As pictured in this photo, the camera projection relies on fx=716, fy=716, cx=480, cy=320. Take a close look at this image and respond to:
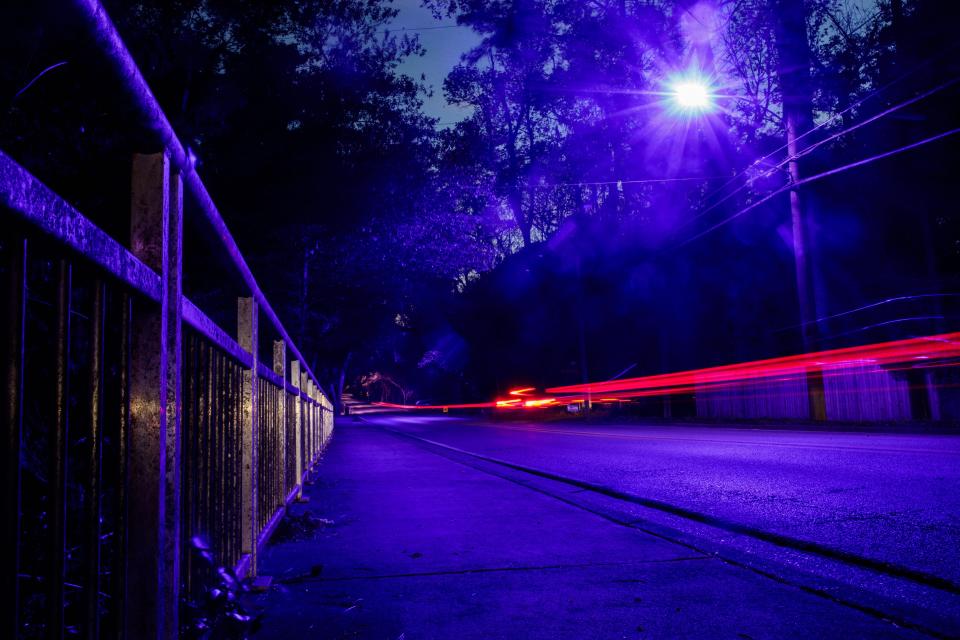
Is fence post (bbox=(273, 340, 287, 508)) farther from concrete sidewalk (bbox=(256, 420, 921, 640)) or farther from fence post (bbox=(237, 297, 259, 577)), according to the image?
fence post (bbox=(237, 297, 259, 577))

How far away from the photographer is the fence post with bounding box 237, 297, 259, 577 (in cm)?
365

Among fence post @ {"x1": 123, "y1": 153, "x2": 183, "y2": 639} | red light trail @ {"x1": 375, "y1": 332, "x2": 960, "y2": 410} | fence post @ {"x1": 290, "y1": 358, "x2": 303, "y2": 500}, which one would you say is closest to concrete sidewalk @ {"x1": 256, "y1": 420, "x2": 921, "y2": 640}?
fence post @ {"x1": 290, "y1": 358, "x2": 303, "y2": 500}

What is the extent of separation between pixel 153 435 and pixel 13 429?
69 cm

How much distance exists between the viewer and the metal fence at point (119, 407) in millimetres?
1195

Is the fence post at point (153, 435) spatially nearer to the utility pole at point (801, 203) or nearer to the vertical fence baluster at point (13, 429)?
the vertical fence baluster at point (13, 429)

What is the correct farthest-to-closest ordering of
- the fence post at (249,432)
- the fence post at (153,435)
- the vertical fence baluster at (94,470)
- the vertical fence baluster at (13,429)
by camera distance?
the fence post at (249,432) < the fence post at (153,435) < the vertical fence baluster at (94,470) < the vertical fence baluster at (13,429)

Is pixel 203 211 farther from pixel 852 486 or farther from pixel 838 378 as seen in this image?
pixel 838 378

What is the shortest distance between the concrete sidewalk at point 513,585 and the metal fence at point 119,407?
688 mm

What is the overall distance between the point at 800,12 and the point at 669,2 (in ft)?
32.4

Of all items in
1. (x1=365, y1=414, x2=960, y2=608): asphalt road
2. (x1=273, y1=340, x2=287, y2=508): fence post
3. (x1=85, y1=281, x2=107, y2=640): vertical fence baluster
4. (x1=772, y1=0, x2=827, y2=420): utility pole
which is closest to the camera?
(x1=85, y1=281, x2=107, y2=640): vertical fence baluster

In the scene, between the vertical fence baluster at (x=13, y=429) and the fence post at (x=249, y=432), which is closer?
the vertical fence baluster at (x=13, y=429)

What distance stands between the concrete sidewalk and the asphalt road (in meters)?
0.91

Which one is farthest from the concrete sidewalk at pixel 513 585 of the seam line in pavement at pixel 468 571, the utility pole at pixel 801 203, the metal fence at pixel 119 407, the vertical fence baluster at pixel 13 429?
the utility pole at pixel 801 203

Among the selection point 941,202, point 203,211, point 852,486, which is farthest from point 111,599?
point 941,202
